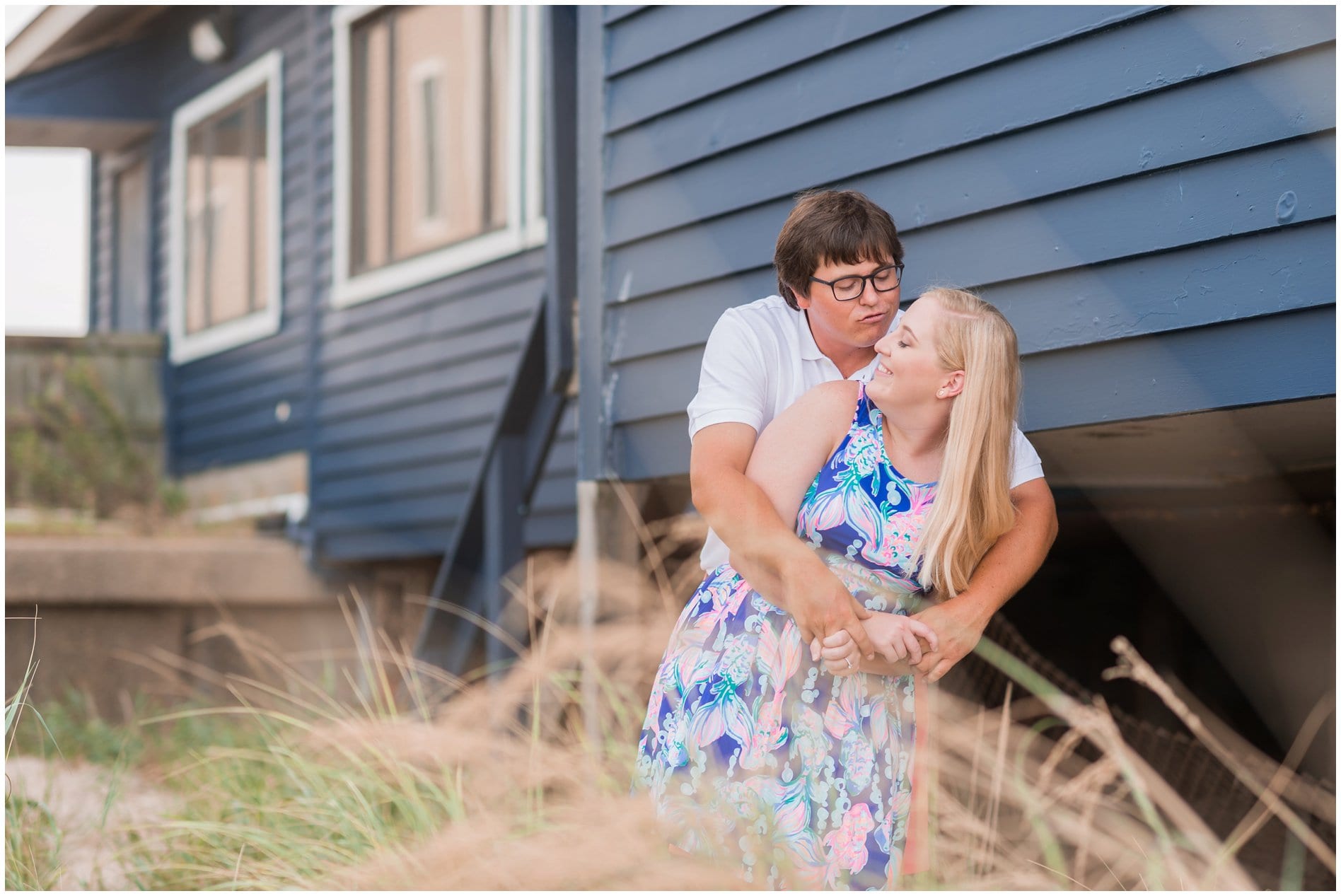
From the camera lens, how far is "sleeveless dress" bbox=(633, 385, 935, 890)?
1970 mm

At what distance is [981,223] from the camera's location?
9.93ft

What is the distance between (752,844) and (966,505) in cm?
59

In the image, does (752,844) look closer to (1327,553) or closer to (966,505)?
(966,505)

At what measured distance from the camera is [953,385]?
1.97 meters

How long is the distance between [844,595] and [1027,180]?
1.40m

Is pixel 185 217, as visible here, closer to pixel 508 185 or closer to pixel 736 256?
pixel 508 185

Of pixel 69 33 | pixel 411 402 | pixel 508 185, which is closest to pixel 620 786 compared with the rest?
pixel 508 185

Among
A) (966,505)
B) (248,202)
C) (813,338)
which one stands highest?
(248,202)

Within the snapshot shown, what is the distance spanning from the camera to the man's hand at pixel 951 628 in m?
1.96

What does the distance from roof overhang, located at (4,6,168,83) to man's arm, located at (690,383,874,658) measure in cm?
847

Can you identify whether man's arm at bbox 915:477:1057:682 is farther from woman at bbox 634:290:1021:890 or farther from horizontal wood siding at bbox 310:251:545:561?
horizontal wood siding at bbox 310:251:545:561

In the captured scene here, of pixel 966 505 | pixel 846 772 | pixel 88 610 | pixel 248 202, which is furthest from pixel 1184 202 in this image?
pixel 248 202

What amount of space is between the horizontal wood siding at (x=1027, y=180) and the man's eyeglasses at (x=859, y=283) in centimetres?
79

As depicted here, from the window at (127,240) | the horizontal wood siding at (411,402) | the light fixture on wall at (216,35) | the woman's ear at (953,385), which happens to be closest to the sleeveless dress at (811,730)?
the woman's ear at (953,385)
